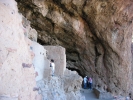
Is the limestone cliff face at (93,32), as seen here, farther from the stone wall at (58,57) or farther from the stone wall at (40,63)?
the stone wall at (40,63)

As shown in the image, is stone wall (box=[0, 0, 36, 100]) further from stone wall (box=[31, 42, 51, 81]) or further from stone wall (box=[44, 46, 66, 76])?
stone wall (box=[44, 46, 66, 76])

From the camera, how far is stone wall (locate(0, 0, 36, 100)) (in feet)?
5.20

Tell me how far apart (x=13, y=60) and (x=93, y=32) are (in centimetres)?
949

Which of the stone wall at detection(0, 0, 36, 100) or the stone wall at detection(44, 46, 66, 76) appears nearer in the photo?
the stone wall at detection(0, 0, 36, 100)

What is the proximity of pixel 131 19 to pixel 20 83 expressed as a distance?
10.2 m

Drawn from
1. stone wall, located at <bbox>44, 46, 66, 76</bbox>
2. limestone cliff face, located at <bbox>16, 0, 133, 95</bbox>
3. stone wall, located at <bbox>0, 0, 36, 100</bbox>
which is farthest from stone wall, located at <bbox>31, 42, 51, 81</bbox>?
limestone cliff face, located at <bbox>16, 0, 133, 95</bbox>

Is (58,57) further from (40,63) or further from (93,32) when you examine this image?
(93,32)

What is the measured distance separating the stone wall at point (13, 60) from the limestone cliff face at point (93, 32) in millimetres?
7131

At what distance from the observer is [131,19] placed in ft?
33.9

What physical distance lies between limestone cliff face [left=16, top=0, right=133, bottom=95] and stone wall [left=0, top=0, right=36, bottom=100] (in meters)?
7.13

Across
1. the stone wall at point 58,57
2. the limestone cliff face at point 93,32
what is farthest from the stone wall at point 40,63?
the limestone cliff face at point 93,32

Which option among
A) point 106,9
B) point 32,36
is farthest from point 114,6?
point 32,36

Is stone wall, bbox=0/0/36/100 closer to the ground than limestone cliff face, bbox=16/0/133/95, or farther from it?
closer to the ground

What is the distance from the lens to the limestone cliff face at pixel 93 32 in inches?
362
